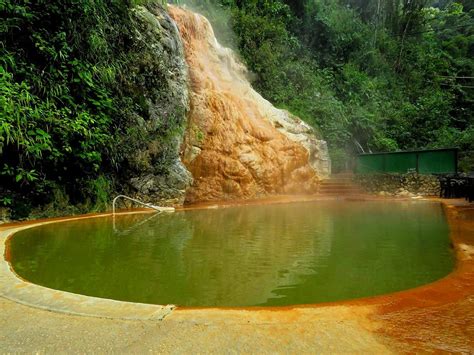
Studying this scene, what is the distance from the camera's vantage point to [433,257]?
482cm

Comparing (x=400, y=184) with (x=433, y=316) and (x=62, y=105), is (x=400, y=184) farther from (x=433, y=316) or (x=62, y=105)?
(x=433, y=316)

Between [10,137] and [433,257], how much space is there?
25.2ft

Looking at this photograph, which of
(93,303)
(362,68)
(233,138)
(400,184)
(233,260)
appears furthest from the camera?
(362,68)

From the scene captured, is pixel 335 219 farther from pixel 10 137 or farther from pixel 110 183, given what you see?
pixel 10 137

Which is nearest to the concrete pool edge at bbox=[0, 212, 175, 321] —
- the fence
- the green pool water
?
the green pool water

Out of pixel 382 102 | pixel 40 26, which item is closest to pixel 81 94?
pixel 40 26

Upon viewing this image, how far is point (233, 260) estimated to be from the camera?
4664mm

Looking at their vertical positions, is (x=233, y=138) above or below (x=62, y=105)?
below

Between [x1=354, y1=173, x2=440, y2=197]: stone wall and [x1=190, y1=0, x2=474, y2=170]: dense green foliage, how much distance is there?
288 centimetres

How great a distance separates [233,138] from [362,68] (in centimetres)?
1601

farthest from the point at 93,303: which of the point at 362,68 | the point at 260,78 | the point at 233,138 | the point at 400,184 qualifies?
the point at 362,68

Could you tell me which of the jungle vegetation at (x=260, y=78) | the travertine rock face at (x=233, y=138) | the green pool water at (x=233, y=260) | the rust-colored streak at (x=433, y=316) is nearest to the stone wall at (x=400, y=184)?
the travertine rock face at (x=233, y=138)

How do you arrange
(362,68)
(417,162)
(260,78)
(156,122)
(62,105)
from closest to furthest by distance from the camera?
(62,105)
(156,122)
(417,162)
(260,78)
(362,68)

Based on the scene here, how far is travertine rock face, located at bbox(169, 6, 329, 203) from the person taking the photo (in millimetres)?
13930
